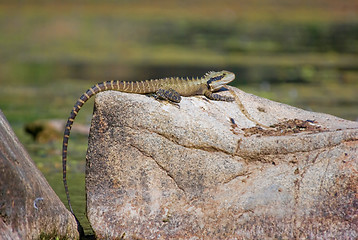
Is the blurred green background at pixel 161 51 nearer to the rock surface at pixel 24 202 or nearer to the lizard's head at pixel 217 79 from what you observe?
the rock surface at pixel 24 202

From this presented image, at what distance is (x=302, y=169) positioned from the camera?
6.15 metres

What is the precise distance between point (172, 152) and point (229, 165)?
1.90ft

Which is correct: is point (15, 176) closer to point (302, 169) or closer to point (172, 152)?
point (172, 152)

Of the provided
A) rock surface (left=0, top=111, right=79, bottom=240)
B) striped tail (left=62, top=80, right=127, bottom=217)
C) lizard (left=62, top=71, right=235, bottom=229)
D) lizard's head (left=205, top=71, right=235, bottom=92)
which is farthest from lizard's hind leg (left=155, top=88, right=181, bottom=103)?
rock surface (left=0, top=111, right=79, bottom=240)

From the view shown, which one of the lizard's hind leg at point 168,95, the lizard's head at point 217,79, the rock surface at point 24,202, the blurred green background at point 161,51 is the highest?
the lizard's hind leg at point 168,95

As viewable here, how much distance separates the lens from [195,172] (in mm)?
6242

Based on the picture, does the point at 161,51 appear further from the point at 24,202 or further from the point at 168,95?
the point at 24,202

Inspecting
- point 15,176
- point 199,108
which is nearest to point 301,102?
point 199,108

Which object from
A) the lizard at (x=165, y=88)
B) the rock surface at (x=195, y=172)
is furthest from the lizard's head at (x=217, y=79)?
the rock surface at (x=195, y=172)

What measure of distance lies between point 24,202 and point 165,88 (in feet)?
7.15

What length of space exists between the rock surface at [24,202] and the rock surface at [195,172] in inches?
14.3

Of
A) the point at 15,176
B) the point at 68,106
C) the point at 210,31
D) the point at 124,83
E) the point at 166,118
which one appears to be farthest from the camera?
the point at 210,31

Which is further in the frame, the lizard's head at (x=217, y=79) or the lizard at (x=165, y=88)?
the lizard's head at (x=217, y=79)

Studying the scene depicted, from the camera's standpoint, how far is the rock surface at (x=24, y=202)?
541 centimetres
